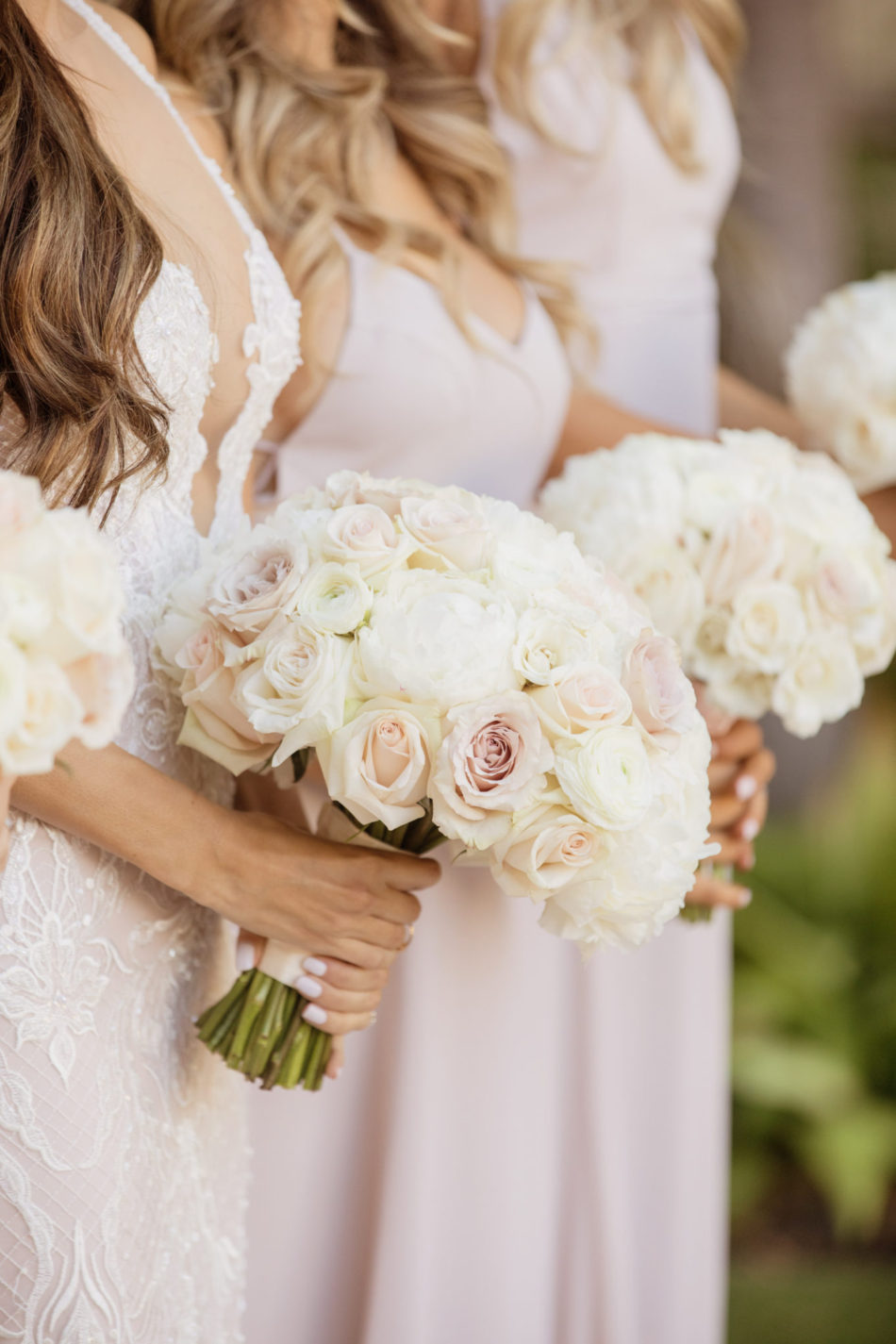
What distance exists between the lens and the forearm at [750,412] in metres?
2.67

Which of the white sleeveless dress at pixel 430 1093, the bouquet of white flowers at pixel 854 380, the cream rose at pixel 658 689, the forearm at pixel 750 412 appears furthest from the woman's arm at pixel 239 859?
the forearm at pixel 750 412

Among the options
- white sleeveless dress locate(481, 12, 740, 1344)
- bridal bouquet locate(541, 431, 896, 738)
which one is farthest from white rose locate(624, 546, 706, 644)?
white sleeveless dress locate(481, 12, 740, 1344)

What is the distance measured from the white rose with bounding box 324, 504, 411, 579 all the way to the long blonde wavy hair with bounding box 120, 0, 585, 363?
2.28 ft

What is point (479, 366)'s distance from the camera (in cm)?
208

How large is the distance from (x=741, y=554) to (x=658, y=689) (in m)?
0.47

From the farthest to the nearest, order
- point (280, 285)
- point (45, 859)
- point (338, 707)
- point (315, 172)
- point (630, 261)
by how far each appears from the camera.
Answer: point (630, 261) < point (315, 172) < point (280, 285) < point (45, 859) < point (338, 707)

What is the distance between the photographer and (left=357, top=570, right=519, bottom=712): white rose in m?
1.28

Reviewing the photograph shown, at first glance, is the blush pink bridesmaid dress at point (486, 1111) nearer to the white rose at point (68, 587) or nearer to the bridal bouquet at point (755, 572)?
the bridal bouquet at point (755, 572)

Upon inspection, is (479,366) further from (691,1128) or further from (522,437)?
(691,1128)

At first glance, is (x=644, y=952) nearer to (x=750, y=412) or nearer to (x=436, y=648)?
(x=750, y=412)

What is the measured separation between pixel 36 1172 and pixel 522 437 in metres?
1.36

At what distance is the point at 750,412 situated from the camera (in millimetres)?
2756

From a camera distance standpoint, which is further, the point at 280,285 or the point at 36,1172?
the point at 280,285

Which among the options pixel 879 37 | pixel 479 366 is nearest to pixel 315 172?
pixel 479 366
